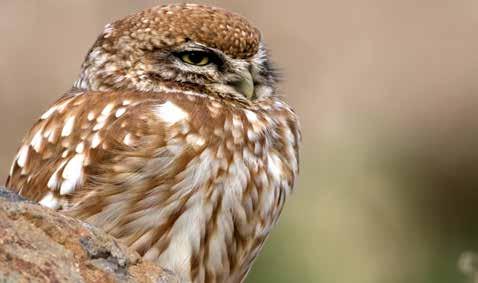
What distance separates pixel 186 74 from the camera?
556 centimetres

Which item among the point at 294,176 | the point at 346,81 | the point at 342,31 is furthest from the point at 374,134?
the point at 294,176

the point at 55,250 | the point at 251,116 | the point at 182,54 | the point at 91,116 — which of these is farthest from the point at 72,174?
the point at 55,250

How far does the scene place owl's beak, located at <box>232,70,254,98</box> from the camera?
5.61 metres

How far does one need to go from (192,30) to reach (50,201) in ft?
2.77

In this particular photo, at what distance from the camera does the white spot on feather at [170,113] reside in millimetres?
5338

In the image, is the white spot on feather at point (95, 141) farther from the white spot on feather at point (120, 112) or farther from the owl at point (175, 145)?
the white spot on feather at point (120, 112)

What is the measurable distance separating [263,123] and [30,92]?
22.8 feet

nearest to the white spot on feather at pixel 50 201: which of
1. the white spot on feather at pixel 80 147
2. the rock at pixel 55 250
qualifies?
the white spot on feather at pixel 80 147

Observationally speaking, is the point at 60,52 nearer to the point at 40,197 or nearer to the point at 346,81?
the point at 346,81

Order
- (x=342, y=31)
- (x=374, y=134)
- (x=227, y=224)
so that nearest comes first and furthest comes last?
(x=227, y=224)
(x=374, y=134)
(x=342, y=31)

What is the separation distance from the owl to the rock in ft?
3.31

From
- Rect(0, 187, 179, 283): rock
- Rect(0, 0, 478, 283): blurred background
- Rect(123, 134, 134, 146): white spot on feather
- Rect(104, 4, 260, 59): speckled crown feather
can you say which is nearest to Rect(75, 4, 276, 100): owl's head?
Rect(104, 4, 260, 59): speckled crown feather

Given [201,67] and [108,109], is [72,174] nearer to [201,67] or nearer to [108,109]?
[108,109]

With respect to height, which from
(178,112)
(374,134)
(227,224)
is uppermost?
(178,112)
